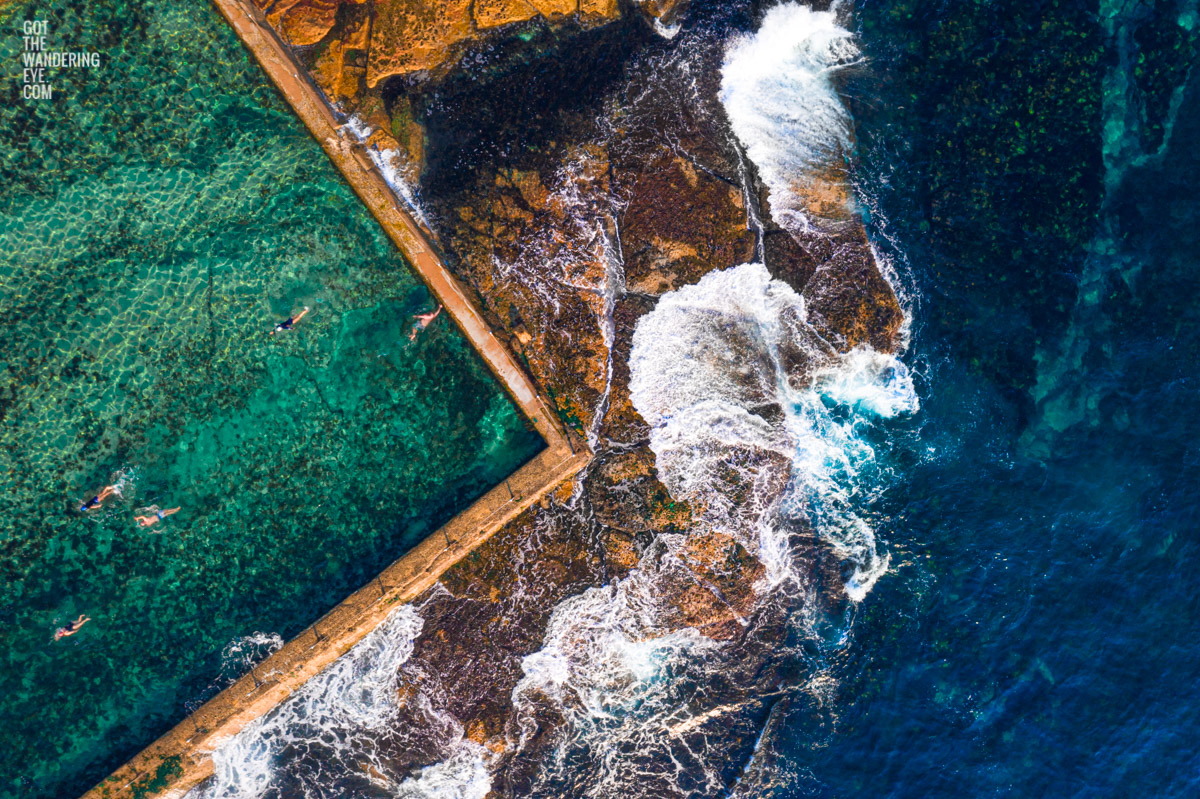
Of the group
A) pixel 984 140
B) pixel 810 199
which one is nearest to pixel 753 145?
pixel 810 199

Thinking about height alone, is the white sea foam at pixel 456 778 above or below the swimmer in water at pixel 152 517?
below

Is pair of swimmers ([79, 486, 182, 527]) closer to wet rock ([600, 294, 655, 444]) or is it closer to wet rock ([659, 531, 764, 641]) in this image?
wet rock ([600, 294, 655, 444])

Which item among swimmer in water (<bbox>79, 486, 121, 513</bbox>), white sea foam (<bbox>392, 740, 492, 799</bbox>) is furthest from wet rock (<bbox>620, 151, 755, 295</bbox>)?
swimmer in water (<bbox>79, 486, 121, 513</bbox>)

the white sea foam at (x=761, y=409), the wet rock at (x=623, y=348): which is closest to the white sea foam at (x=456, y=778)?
the white sea foam at (x=761, y=409)

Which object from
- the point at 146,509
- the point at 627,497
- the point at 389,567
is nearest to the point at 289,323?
the point at 146,509

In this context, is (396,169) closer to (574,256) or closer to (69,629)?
(574,256)

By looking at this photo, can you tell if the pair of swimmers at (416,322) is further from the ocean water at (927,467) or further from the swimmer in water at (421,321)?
the ocean water at (927,467)

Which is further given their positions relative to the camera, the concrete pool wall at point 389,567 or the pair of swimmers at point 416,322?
the pair of swimmers at point 416,322
